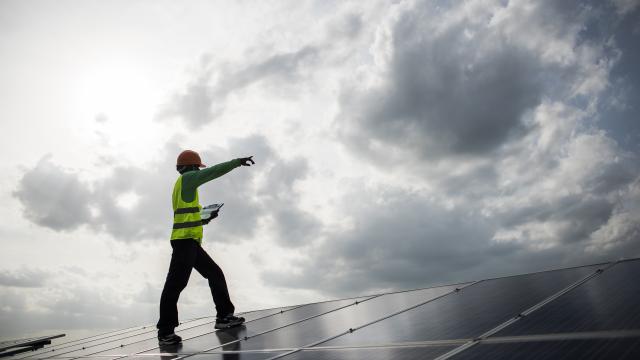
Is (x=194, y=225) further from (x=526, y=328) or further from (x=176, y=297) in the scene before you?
(x=526, y=328)

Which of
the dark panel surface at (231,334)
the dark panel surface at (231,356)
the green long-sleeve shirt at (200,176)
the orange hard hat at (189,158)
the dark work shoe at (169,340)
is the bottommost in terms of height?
the dark panel surface at (231,356)

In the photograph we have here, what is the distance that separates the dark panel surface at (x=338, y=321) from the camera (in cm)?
469

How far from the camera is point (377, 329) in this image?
4316 millimetres

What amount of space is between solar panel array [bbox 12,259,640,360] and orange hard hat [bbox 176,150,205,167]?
114 inches

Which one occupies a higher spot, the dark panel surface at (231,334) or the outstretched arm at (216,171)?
the outstretched arm at (216,171)

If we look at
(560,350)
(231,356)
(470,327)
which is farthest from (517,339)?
(231,356)

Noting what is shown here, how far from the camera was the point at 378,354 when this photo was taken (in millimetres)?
3295

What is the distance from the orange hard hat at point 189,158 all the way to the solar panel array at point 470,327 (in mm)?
2904

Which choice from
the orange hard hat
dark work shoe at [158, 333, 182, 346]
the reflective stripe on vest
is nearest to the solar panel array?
dark work shoe at [158, 333, 182, 346]

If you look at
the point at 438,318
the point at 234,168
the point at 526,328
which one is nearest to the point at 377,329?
the point at 438,318

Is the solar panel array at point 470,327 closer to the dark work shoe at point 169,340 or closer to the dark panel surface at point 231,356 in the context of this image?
the dark panel surface at point 231,356

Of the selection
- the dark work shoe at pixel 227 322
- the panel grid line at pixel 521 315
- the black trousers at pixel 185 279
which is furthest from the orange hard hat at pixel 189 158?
the panel grid line at pixel 521 315

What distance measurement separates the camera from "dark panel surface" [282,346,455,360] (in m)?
3.05

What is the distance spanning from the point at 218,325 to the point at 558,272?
521cm
